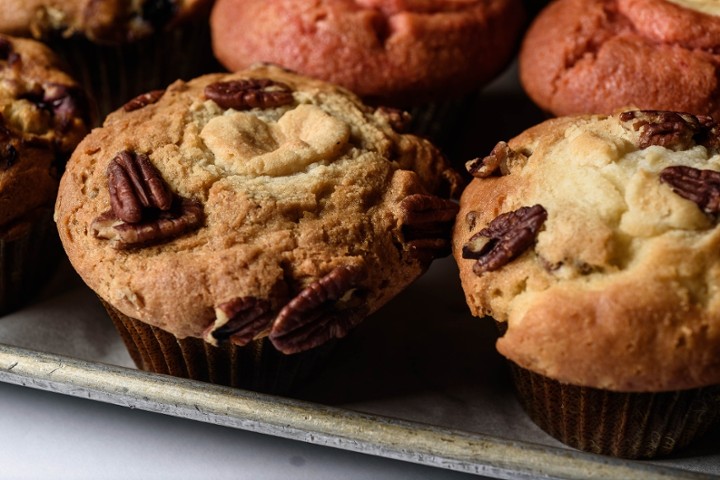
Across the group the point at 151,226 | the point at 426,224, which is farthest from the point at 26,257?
the point at 426,224

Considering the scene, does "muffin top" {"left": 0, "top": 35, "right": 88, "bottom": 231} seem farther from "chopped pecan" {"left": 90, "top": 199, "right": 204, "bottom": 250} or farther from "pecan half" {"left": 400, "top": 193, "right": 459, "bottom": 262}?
"pecan half" {"left": 400, "top": 193, "right": 459, "bottom": 262}

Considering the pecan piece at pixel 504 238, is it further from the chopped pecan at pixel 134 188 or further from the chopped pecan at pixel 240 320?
the chopped pecan at pixel 134 188

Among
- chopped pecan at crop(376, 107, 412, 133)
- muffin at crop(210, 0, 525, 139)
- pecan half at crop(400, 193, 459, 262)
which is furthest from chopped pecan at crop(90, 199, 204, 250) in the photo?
muffin at crop(210, 0, 525, 139)

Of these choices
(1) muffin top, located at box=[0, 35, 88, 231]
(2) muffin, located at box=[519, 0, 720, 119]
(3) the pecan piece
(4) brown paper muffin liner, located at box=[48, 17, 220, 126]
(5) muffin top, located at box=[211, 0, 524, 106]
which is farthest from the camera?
(4) brown paper muffin liner, located at box=[48, 17, 220, 126]

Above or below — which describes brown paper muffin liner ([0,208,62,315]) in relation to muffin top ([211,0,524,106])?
below

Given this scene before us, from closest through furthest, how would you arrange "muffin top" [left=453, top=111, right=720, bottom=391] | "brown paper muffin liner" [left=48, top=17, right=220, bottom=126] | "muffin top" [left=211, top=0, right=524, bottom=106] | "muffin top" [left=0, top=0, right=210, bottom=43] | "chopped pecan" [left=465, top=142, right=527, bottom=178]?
"muffin top" [left=453, top=111, right=720, bottom=391]
"chopped pecan" [left=465, top=142, right=527, bottom=178]
"muffin top" [left=211, top=0, right=524, bottom=106]
"muffin top" [left=0, top=0, right=210, bottom=43]
"brown paper muffin liner" [left=48, top=17, right=220, bottom=126]

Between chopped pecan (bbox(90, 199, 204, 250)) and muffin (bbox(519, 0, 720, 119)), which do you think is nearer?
chopped pecan (bbox(90, 199, 204, 250))

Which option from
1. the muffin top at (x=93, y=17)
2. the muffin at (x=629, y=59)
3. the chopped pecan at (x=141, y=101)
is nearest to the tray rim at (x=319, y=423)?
the chopped pecan at (x=141, y=101)
